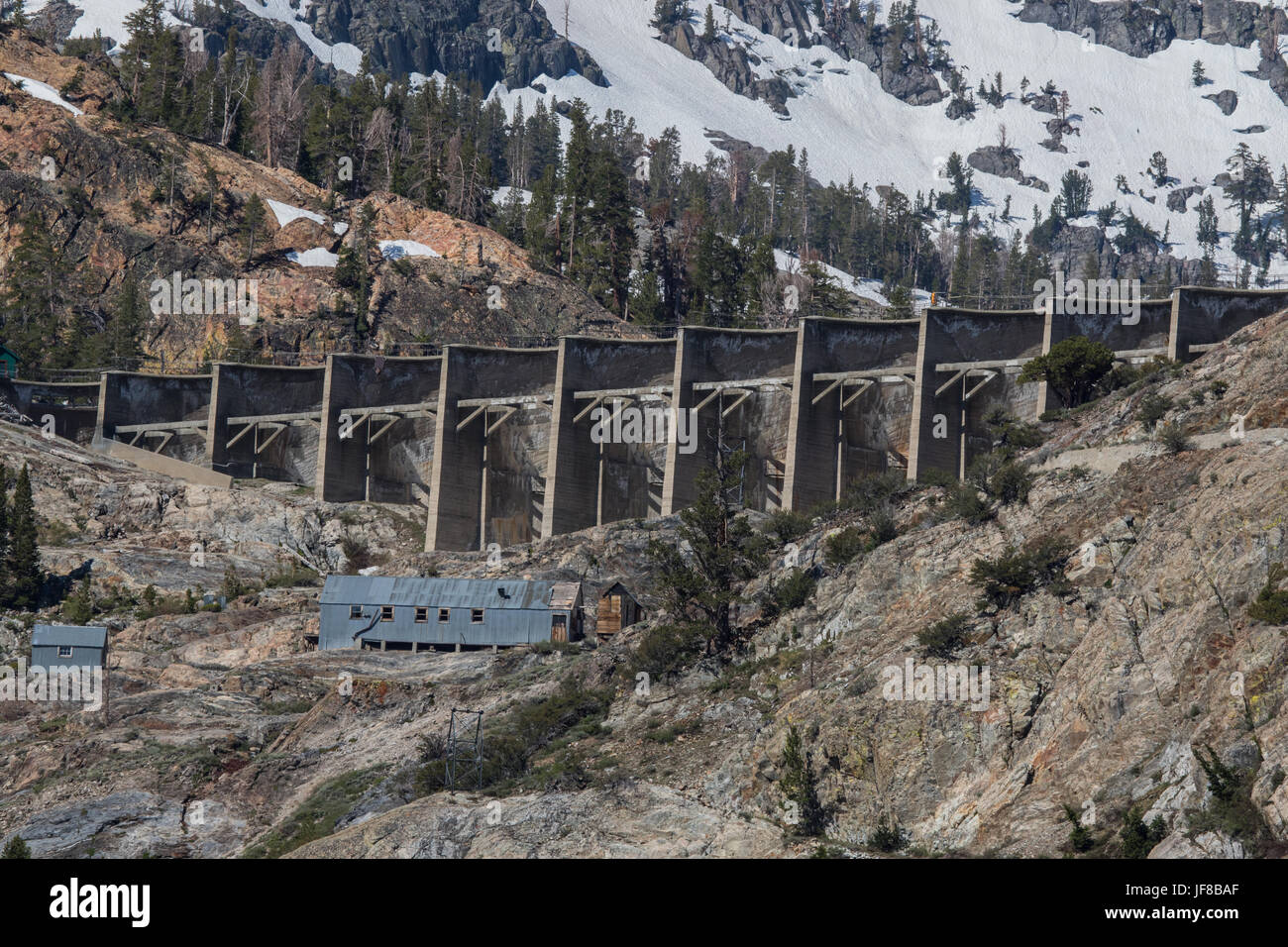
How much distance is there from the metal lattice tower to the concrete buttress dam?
23.4m

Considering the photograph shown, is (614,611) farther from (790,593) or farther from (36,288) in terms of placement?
(36,288)

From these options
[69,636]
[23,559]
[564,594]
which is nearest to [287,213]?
[23,559]

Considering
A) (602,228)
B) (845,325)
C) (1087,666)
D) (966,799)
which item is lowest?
(966,799)

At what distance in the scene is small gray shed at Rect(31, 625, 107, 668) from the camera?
169ft

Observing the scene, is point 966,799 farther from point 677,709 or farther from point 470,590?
point 470,590

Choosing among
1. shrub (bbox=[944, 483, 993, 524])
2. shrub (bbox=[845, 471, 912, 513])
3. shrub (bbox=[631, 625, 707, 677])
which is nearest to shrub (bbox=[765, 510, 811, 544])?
shrub (bbox=[845, 471, 912, 513])

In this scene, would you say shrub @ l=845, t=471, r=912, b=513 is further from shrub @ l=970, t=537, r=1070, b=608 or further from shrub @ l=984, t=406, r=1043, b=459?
shrub @ l=970, t=537, r=1070, b=608

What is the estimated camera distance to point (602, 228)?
102188mm

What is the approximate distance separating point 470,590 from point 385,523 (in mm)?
15768

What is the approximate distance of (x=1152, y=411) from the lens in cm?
4388

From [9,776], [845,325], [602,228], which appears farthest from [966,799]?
[602,228]

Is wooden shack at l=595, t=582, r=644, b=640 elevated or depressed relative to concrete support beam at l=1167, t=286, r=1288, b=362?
depressed

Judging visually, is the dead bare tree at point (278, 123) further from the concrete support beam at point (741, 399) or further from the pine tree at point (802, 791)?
the pine tree at point (802, 791)

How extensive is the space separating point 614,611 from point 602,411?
16.2 meters
